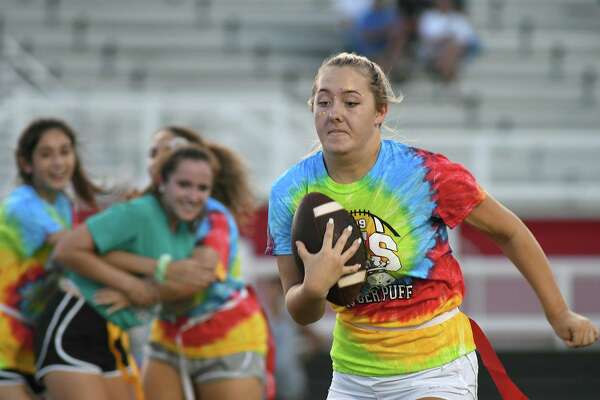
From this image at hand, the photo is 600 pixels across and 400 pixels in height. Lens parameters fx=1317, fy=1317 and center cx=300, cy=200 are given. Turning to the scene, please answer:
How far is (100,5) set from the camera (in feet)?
57.1

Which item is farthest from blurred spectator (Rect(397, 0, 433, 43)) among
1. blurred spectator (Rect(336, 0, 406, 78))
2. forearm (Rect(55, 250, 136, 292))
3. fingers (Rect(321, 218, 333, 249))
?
fingers (Rect(321, 218, 333, 249))

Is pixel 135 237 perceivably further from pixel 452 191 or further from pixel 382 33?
pixel 382 33

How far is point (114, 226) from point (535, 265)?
87.7 inches

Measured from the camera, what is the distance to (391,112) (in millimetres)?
14406

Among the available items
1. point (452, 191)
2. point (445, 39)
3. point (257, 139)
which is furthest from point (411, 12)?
point (452, 191)

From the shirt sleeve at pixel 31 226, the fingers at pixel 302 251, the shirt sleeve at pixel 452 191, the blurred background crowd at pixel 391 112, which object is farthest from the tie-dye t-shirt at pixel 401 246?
the blurred background crowd at pixel 391 112

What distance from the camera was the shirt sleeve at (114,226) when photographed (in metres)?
6.04

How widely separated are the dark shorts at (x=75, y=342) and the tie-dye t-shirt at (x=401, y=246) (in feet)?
5.62

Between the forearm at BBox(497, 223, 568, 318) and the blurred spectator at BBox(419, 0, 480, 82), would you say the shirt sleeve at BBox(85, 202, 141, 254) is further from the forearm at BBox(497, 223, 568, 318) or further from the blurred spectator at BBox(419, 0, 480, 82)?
the blurred spectator at BBox(419, 0, 480, 82)

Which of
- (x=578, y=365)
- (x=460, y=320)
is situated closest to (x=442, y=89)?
(x=578, y=365)

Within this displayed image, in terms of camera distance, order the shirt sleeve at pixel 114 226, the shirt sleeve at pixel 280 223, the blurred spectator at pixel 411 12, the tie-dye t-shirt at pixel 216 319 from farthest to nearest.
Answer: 1. the blurred spectator at pixel 411 12
2. the tie-dye t-shirt at pixel 216 319
3. the shirt sleeve at pixel 114 226
4. the shirt sleeve at pixel 280 223

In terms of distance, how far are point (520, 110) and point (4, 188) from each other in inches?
258

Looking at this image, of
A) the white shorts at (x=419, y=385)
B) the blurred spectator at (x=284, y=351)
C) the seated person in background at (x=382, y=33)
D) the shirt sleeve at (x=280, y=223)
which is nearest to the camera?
the white shorts at (x=419, y=385)

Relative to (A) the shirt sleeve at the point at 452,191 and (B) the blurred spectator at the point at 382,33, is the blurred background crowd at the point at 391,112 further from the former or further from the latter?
(A) the shirt sleeve at the point at 452,191
